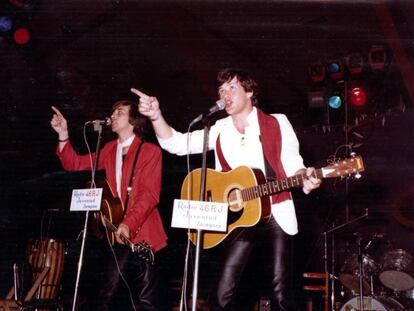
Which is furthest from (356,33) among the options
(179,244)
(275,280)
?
(275,280)

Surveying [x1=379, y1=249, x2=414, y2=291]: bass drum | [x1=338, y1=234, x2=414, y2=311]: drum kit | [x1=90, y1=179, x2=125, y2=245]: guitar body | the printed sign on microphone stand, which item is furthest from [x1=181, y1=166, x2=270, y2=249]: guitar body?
[x1=379, y1=249, x2=414, y2=291]: bass drum

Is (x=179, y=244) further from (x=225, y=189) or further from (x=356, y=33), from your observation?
(x=356, y=33)

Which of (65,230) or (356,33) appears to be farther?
(356,33)

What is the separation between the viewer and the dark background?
19.8 feet

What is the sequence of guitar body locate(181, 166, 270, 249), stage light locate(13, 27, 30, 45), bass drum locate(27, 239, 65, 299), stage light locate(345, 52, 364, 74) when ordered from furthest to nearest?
1. stage light locate(13, 27, 30, 45)
2. stage light locate(345, 52, 364, 74)
3. bass drum locate(27, 239, 65, 299)
4. guitar body locate(181, 166, 270, 249)

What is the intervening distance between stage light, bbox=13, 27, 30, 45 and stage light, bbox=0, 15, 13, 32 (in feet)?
0.50

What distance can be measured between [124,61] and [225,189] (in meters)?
4.05

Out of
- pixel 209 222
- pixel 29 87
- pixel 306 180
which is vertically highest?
pixel 29 87

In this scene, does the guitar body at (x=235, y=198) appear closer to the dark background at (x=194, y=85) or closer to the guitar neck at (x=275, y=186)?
the guitar neck at (x=275, y=186)

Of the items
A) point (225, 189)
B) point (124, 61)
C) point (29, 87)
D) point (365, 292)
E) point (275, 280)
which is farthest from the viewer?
point (124, 61)

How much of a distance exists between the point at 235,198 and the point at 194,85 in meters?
4.09

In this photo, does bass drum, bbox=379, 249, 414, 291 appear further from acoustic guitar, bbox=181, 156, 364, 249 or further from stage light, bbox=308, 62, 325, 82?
acoustic guitar, bbox=181, 156, 364, 249

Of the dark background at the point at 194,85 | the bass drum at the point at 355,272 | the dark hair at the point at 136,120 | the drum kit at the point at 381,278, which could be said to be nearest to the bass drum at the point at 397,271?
the drum kit at the point at 381,278

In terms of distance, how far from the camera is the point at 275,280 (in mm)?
2986
